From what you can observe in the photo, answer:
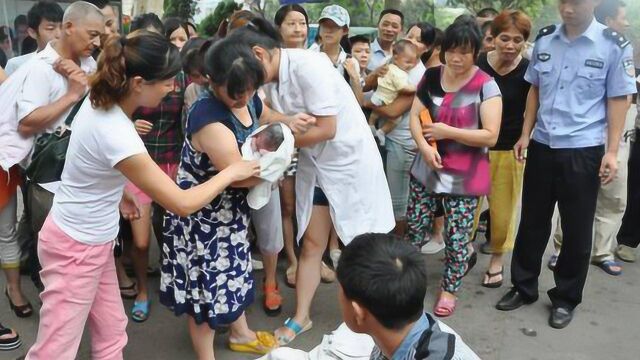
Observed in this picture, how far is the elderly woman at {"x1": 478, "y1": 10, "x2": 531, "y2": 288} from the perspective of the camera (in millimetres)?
3131

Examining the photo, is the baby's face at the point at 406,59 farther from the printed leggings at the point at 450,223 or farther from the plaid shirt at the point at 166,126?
the plaid shirt at the point at 166,126

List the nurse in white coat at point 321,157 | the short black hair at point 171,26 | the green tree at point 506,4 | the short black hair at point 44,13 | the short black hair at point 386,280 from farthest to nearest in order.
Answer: the green tree at point 506,4, the short black hair at point 171,26, the short black hair at point 44,13, the nurse in white coat at point 321,157, the short black hair at point 386,280

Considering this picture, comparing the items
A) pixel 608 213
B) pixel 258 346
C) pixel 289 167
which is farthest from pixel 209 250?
pixel 608 213

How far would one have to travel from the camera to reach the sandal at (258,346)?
273 centimetres

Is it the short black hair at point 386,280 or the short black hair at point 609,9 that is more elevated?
the short black hair at point 609,9

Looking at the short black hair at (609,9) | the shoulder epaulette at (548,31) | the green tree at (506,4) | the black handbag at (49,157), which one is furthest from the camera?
the green tree at (506,4)

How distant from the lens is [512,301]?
10.6ft

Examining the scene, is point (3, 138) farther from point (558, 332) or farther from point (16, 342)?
point (558, 332)

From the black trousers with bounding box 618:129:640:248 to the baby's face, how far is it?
1.75 metres

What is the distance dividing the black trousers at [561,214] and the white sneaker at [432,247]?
2.80 ft

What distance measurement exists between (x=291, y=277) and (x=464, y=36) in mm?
1738

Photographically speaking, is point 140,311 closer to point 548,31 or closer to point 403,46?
point 403,46

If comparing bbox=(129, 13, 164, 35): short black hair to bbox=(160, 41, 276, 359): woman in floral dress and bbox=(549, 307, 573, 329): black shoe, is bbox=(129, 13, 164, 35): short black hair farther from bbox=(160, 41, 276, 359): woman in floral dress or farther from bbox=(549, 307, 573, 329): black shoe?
bbox=(549, 307, 573, 329): black shoe

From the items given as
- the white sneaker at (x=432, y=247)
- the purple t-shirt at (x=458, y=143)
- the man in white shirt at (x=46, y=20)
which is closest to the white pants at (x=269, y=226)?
the purple t-shirt at (x=458, y=143)
